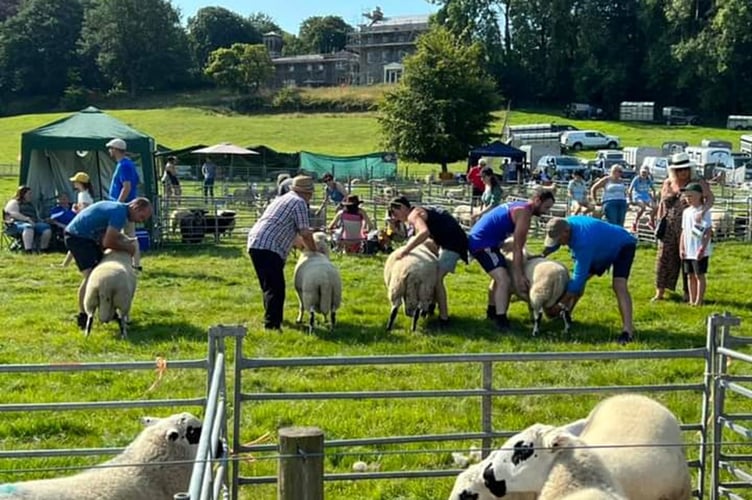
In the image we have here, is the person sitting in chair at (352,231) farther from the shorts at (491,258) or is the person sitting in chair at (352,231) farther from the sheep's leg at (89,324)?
the sheep's leg at (89,324)

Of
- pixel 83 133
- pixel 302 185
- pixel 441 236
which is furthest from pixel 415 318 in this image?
pixel 83 133

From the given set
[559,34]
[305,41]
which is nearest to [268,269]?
[559,34]

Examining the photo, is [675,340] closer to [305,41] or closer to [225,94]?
[225,94]

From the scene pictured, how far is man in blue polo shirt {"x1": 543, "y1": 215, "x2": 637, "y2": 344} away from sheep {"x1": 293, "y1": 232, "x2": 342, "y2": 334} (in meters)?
2.40

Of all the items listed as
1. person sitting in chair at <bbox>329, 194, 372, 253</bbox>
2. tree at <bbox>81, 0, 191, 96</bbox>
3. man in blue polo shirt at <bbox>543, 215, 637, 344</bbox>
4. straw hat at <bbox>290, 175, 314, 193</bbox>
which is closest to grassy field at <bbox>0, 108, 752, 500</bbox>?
man in blue polo shirt at <bbox>543, 215, 637, 344</bbox>

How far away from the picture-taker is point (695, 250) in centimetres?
1077

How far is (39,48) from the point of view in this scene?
100 metres

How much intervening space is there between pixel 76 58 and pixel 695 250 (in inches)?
4001

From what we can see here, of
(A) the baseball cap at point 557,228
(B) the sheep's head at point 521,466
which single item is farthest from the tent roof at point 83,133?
(B) the sheep's head at point 521,466

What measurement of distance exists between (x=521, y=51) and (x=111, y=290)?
78.0 metres

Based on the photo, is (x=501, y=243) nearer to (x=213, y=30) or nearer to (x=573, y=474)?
(x=573, y=474)

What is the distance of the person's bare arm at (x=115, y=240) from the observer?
9312 millimetres

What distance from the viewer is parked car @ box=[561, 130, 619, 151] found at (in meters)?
58.5

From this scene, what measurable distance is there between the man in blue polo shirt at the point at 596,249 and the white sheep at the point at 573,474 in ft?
16.5
